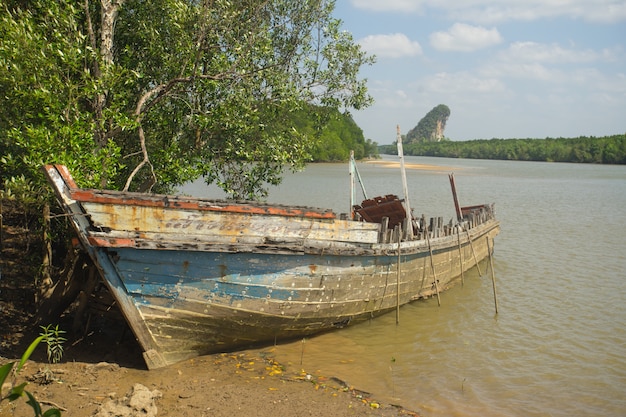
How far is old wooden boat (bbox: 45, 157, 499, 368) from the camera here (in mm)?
5848

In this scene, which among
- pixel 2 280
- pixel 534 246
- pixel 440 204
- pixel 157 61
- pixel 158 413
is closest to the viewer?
pixel 158 413

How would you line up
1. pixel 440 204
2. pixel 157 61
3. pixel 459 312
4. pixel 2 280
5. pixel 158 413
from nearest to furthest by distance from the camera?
pixel 158 413 < pixel 2 280 < pixel 157 61 < pixel 459 312 < pixel 440 204

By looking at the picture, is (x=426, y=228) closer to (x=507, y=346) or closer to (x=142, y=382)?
(x=507, y=346)

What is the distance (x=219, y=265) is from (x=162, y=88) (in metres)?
3.71

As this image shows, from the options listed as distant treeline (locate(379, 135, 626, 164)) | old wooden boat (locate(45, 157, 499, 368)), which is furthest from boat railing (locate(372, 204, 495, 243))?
distant treeline (locate(379, 135, 626, 164))

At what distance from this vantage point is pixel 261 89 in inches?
373

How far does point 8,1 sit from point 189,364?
6294 millimetres

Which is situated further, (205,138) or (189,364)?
(205,138)

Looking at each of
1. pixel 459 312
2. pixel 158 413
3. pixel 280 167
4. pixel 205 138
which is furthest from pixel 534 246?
pixel 158 413

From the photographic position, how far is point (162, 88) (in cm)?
853

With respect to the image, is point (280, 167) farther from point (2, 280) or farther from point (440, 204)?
point (440, 204)

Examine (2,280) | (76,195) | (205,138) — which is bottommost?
(2,280)

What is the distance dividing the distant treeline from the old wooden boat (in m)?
87.2

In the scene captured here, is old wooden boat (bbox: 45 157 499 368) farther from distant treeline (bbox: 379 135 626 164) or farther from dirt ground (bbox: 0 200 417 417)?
distant treeline (bbox: 379 135 626 164)
